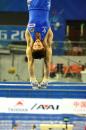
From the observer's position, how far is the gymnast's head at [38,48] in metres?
6.85

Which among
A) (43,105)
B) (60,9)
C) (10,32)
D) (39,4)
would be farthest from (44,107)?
(60,9)

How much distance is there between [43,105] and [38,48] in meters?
2.01

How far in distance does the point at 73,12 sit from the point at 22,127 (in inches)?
358

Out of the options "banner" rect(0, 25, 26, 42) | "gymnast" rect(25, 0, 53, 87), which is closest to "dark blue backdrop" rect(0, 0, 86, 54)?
"banner" rect(0, 25, 26, 42)

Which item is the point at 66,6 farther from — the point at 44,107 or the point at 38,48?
the point at 38,48

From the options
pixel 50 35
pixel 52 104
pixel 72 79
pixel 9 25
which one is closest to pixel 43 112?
pixel 52 104

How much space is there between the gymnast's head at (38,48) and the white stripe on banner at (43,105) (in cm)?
184

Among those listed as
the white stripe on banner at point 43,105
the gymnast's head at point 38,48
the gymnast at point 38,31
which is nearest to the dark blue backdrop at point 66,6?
the white stripe on banner at point 43,105

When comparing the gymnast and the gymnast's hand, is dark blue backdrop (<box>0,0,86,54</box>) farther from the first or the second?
the gymnast's hand

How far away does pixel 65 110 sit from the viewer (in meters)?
8.59

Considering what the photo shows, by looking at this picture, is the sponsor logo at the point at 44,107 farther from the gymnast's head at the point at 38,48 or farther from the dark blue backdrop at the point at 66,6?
the dark blue backdrop at the point at 66,6

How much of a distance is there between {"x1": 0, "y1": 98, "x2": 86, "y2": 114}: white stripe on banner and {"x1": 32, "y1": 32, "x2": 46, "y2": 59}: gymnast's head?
6.05 ft

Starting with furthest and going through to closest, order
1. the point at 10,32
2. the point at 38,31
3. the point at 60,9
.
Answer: the point at 60,9 < the point at 10,32 < the point at 38,31

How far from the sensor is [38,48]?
6.84 metres
